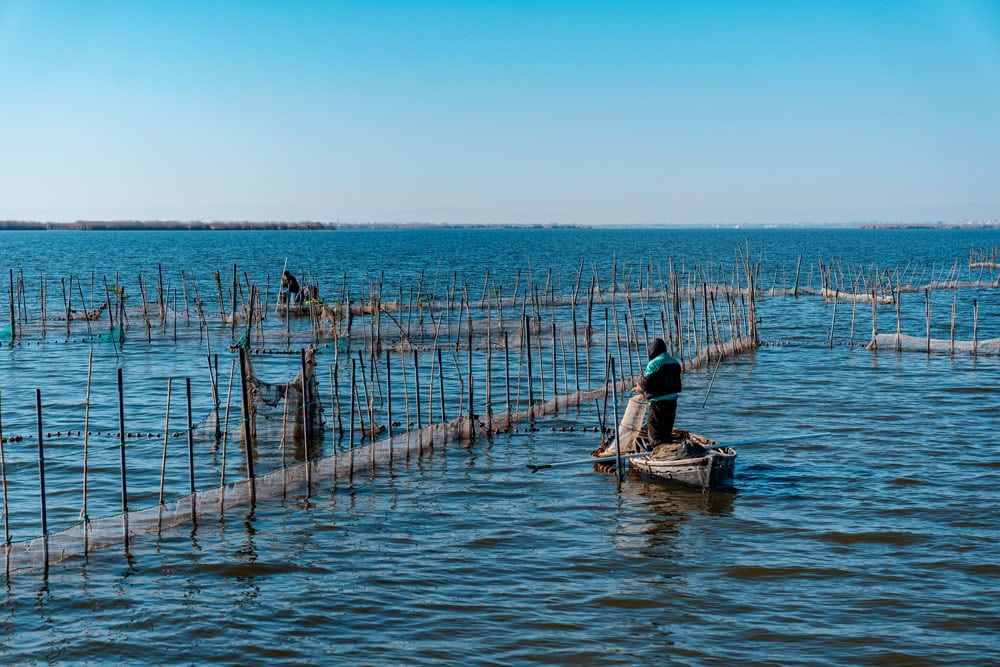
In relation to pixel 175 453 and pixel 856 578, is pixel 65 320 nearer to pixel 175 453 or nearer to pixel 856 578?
pixel 175 453

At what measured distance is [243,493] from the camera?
1036cm

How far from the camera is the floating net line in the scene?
861 cm

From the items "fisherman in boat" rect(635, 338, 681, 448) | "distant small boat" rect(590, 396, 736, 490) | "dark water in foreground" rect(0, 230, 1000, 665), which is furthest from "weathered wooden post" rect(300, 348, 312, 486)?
"fisherman in boat" rect(635, 338, 681, 448)

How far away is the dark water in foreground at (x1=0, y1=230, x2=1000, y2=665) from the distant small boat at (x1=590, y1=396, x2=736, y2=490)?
0.19 meters

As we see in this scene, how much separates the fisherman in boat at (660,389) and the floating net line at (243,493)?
34 centimetres

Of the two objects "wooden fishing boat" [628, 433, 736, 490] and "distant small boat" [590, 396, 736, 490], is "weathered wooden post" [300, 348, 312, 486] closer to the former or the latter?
"distant small boat" [590, 396, 736, 490]

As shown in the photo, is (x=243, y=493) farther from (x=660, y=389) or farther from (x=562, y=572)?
(x=660, y=389)

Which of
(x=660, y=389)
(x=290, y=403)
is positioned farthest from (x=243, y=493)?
(x=660, y=389)

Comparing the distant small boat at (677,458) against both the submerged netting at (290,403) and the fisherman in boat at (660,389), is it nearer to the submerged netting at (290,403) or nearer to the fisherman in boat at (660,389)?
the fisherman in boat at (660,389)

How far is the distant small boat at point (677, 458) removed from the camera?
10711 millimetres

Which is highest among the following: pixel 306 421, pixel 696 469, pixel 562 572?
pixel 306 421

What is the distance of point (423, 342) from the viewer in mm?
21922

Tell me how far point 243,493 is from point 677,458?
15.7 feet

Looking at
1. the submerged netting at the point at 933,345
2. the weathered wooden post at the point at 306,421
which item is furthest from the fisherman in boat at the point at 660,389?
the submerged netting at the point at 933,345
